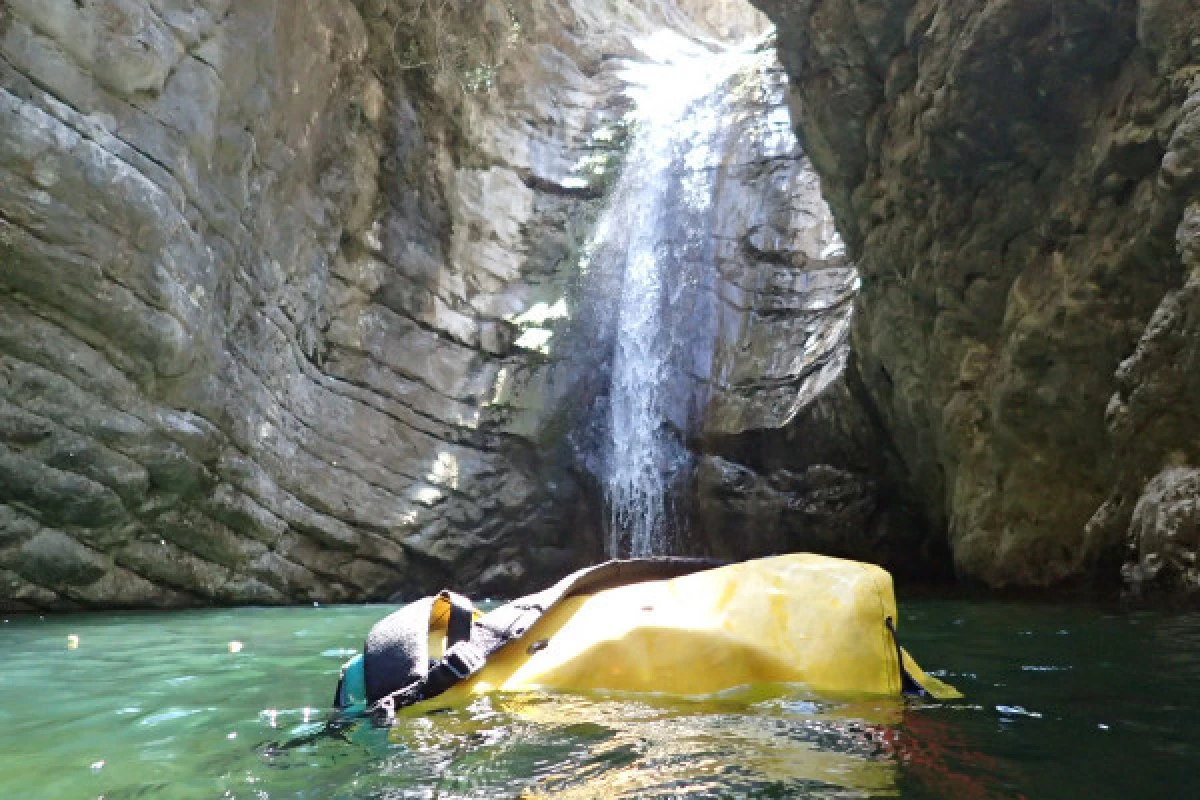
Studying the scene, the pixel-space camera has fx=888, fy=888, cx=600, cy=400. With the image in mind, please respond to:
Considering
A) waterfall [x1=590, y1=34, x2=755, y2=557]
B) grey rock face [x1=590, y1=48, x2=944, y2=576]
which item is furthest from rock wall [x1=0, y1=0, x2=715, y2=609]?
grey rock face [x1=590, y1=48, x2=944, y2=576]

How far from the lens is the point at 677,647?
2479 mm

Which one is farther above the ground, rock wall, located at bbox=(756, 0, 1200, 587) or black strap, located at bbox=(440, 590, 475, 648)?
rock wall, located at bbox=(756, 0, 1200, 587)

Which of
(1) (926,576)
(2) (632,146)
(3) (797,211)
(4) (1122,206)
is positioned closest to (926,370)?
(4) (1122,206)

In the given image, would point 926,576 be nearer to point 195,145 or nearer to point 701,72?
point 195,145

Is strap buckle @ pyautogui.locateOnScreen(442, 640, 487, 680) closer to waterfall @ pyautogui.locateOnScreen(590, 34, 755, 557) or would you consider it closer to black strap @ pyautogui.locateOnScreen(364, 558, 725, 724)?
black strap @ pyautogui.locateOnScreen(364, 558, 725, 724)

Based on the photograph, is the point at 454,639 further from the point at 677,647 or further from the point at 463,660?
the point at 677,647

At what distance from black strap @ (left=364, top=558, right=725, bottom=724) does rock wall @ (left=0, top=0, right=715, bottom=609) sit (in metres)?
5.67

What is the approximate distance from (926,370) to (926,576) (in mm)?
3283

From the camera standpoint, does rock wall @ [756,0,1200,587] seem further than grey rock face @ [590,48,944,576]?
No

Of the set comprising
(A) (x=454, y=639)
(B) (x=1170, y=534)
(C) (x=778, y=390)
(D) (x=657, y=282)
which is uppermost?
(D) (x=657, y=282)

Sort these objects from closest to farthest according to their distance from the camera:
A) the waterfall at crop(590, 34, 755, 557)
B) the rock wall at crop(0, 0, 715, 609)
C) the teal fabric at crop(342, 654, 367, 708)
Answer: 1. the teal fabric at crop(342, 654, 367, 708)
2. the rock wall at crop(0, 0, 715, 609)
3. the waterfall at crop(590, 34, 755, 557)

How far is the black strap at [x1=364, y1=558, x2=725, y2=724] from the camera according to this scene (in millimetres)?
2453

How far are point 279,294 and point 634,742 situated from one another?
8.41 metres

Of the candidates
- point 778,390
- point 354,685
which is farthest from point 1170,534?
point 778,390
